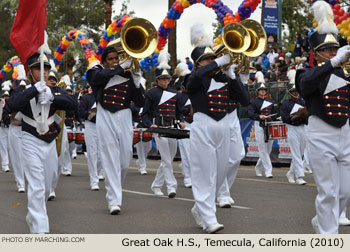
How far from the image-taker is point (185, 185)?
14.2 metres

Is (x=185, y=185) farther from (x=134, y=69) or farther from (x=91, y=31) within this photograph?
(x=91, y=31)

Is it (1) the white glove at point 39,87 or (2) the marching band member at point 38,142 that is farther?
(1) the white glove at point 39,87

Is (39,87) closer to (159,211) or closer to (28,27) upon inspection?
(28,27)

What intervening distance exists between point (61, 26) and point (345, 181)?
51.4m

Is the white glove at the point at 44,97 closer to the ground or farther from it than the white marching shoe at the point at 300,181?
farther from it

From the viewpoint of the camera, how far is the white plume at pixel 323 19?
23.7ft

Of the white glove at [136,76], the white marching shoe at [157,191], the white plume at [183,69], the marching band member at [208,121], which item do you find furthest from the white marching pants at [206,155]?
the white plume at [183,69]

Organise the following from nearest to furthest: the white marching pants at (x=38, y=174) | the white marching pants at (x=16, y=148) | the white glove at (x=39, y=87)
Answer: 1. the white marching pants at (x=38, y=174)
2. the white glove at (x=39, y=87)
3. the white marching pants at (x=16, y=148)

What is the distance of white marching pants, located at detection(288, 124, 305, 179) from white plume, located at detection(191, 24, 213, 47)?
22.0ft

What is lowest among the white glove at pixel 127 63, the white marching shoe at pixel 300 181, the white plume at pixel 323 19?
the white marching shoe at pixel 300 181

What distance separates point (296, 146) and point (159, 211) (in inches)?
218

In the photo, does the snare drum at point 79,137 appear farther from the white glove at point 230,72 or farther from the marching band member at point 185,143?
the white glove at point 230,72

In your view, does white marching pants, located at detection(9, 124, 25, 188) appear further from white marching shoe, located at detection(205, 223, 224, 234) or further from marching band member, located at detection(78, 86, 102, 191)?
white marching shoe, located at detection(205, 223, 224, 234)

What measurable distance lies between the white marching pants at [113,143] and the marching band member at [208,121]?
1865mm
